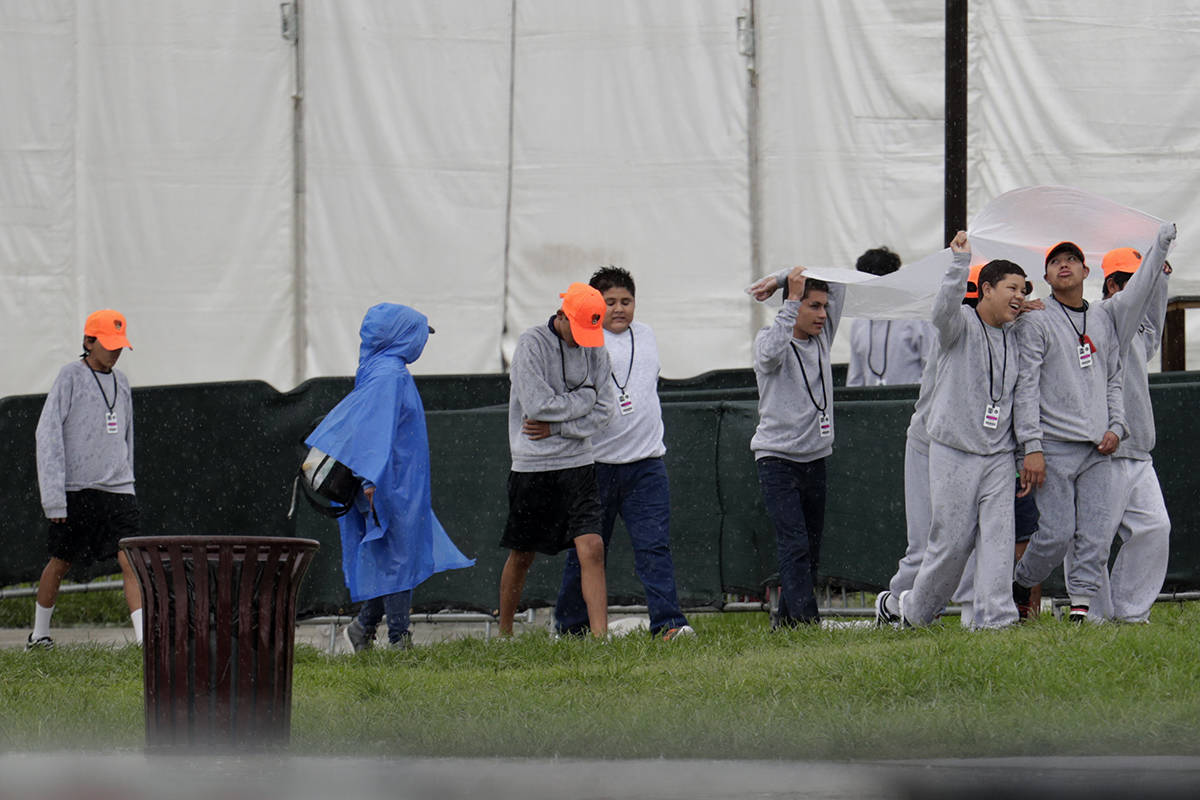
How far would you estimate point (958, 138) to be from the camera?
1251 centimetres

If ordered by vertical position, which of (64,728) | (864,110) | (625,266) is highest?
(864,110)

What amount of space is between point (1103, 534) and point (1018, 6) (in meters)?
9.57

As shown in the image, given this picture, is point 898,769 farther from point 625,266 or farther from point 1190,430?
point 625,266

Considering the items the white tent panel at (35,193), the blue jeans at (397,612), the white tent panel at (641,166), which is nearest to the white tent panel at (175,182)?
the white tent panel at (35,193)

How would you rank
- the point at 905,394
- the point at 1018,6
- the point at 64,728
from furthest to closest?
the point at 1018,6, the point at 905,394, the point at 64,728

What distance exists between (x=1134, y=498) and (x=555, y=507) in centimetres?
264

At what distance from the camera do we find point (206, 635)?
6.12 metres

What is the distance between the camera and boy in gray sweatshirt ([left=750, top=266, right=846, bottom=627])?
9.27 metres

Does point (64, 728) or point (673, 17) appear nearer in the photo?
point (64, 728)

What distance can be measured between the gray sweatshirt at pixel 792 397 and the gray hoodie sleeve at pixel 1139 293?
133 cm

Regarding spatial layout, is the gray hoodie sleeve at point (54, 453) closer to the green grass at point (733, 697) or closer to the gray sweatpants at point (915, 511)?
the green grass at point (733, 697)

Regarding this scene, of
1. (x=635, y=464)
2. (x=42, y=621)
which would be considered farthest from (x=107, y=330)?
(x=635, y=464)

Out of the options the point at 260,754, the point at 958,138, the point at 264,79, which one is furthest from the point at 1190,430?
the point at 264,79

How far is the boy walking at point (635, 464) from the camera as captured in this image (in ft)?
31.0
